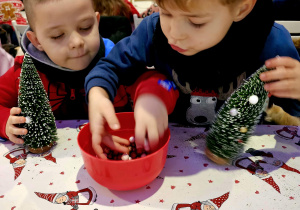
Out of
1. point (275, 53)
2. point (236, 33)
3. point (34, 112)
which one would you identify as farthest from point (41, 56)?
point (275, 53)

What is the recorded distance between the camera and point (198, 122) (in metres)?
0.92

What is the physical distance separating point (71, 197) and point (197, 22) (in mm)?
486

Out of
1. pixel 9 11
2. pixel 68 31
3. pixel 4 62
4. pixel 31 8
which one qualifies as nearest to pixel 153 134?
pixel 68 31

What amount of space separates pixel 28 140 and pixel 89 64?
0.36 metres

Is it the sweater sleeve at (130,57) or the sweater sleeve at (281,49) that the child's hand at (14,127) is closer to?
the sweater sleeve at (130,57)

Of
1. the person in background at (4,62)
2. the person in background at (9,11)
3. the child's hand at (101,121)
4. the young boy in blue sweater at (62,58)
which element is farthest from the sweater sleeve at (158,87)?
the person in background at (9,11)

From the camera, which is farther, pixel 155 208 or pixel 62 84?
pixel 62 84

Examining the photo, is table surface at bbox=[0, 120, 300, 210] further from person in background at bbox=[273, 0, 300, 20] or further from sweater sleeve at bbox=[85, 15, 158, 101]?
person in background at bbox=[273, 0, 300, 20]

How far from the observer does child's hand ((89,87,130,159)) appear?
0.59 metres

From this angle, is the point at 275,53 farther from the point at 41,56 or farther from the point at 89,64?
the point at 41,56

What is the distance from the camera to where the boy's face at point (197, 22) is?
1.68 ft

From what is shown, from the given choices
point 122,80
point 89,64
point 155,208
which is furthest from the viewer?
point 89,64

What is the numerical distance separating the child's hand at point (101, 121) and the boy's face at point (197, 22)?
0.22m

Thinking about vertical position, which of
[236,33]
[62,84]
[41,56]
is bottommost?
[62,84]
